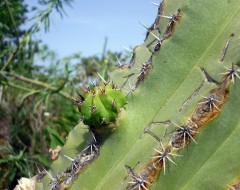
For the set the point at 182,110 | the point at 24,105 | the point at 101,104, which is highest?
the point at 182,110

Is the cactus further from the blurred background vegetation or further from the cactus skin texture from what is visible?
the blurred background vegetation

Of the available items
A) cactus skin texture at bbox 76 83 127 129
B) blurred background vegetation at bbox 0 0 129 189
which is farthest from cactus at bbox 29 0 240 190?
blurred background vegetation at bbox 0 0 129 189

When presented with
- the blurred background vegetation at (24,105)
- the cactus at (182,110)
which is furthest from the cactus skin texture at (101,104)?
the blurred background vegetation at (24,105)

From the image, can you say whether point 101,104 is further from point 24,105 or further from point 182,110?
point 24,105

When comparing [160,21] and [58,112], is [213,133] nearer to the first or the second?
[160,21]

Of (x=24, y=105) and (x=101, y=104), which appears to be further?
(x=24, y=105)

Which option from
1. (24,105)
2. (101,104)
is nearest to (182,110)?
(101,104)

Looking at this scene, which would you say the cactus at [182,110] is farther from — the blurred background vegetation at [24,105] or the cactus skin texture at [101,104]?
the blurred background vegetation at [24,105]
